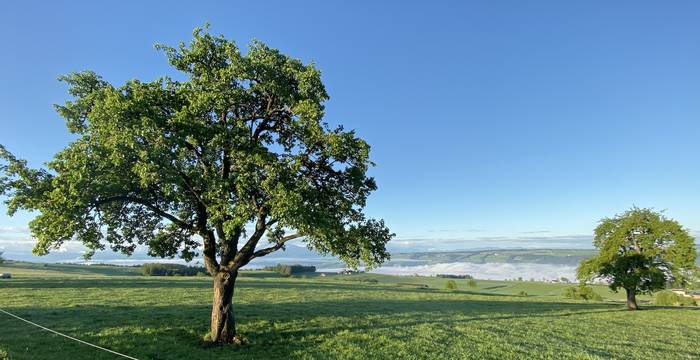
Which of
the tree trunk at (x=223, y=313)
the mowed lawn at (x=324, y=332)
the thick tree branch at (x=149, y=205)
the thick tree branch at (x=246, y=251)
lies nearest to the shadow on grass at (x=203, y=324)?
the mowed lawn at (x=324, y=332)

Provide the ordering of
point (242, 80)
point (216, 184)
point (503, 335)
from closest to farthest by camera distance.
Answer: point (216, 184) < point (242, 80) < point (503, 335)

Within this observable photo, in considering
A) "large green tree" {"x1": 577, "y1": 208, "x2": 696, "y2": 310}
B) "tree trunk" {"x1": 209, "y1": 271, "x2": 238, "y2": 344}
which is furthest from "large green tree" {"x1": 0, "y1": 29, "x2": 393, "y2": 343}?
"large green tree" {"x1": 577, "y1": 208, "x2": 696, "y2": 310}

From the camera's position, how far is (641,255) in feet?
149

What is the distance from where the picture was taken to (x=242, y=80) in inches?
823

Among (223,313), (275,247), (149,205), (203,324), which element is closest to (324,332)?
(223,313)

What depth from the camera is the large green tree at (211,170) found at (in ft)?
58.1

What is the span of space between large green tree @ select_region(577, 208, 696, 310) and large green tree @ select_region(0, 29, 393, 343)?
3863 centimetres

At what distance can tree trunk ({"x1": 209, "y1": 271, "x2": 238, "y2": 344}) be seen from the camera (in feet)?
69.1

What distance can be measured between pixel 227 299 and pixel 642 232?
168 feet

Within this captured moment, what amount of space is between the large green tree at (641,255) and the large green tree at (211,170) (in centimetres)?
3863

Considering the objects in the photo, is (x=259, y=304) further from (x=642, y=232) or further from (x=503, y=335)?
(x=642, y=232)

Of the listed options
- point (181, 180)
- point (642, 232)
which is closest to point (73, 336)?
point (181, 180)

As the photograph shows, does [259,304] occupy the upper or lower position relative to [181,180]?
lower

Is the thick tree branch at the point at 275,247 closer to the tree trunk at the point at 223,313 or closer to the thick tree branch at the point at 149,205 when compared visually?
the tree trunk at the point at 223,313
